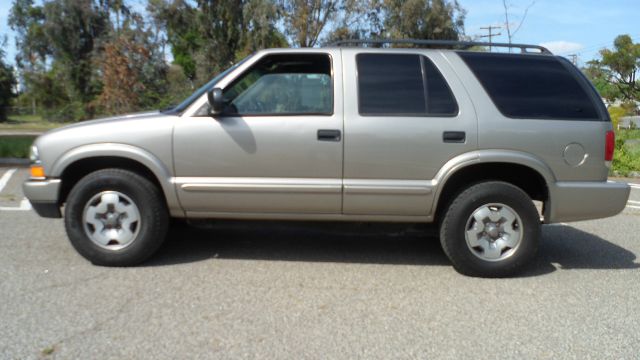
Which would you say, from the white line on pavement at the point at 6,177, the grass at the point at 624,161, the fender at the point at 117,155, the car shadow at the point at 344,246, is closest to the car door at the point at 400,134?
the car shadow at the point at 344,246

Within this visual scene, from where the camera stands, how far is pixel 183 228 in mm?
5637

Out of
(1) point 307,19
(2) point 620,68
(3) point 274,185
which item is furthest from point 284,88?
(2) point 620,68

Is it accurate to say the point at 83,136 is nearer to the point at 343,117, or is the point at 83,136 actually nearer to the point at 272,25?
the point at 343,117

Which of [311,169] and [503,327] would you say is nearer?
[503,327]

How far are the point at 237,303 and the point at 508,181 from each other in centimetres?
261

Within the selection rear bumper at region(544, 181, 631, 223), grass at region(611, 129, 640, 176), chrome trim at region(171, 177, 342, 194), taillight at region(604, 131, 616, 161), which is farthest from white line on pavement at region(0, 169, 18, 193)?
grass at region(611, 129, 640, 176)

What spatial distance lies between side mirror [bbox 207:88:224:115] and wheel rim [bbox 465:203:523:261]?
88.3 inches

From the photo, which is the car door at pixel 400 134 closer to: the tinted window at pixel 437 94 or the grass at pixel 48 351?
the tinted window at pixel 437 94

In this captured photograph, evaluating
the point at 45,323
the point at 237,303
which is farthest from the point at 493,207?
the point at 45,323

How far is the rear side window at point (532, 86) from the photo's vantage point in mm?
4484

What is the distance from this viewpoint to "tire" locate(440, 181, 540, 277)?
14.6 ft

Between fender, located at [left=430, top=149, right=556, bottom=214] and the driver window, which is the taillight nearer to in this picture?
fender, located at [left=430, top=149, right=556, bottom=214]

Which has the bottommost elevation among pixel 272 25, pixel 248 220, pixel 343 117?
pixel 248 220

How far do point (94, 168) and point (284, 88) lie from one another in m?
1.81
